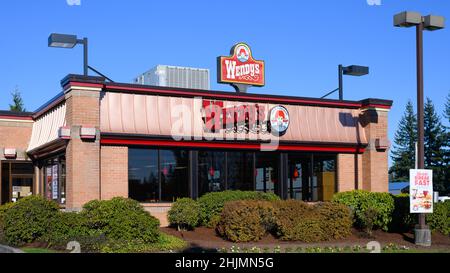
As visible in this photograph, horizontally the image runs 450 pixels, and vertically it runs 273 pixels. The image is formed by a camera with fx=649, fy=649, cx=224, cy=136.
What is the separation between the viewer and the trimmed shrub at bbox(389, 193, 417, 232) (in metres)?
22.1

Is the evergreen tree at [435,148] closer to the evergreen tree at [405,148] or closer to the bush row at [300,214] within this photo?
the evergreen tree at [405,148]

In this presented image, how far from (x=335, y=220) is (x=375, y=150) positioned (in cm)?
728

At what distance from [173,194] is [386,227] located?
24.6 feet

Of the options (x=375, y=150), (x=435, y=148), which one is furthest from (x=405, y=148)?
(x=375, y=150)

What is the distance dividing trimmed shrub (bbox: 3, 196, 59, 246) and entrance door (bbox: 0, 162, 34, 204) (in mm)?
9828

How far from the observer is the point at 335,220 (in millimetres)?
20094

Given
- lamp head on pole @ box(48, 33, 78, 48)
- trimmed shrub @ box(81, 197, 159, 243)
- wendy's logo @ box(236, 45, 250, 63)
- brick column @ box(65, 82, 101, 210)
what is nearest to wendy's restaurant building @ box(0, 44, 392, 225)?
brick column @ box(65, 82, 101, 210)

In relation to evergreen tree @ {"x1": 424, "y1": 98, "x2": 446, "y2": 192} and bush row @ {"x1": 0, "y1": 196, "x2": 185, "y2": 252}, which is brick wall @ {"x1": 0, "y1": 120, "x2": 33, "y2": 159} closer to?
bush row @ {"x1": 0, "y1": 196, "x2": 185, "y2": 252}

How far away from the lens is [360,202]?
71.1ft

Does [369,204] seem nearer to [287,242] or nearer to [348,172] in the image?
[287,242]

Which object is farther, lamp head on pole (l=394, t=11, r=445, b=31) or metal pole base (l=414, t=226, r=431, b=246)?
lamp head on pole (l=394, t=11, r=445, b=31)

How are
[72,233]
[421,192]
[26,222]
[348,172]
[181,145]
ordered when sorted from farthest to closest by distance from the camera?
[348,172] → [181,145] → [421,192] → [26,222] → [72,233]

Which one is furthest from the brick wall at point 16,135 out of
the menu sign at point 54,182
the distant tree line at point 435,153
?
the distant tree line at point 435,153
